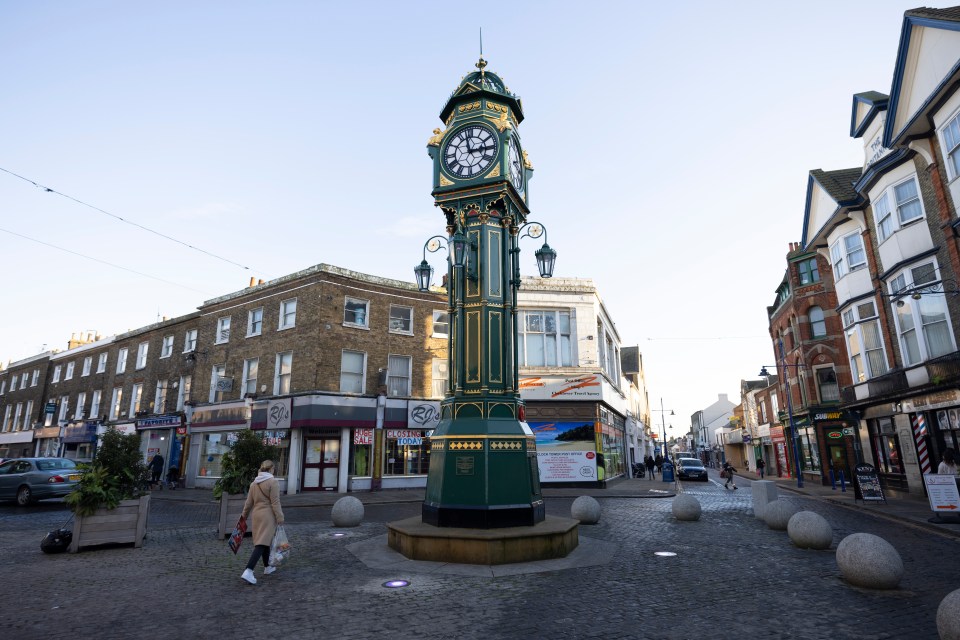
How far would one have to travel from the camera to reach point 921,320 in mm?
17750

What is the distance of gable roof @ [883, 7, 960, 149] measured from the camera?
14.7 m

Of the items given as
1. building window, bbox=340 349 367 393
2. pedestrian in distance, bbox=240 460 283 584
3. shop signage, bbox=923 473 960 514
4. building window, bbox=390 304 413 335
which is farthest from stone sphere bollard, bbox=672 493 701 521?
building window, bbox=390 304 413 335

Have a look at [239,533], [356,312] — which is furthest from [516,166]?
[356,312]

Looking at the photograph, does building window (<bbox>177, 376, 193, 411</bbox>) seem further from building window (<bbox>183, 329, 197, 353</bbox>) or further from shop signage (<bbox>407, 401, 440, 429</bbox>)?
shop signage (<bbox>407, 401, 440, 429</bbox>)

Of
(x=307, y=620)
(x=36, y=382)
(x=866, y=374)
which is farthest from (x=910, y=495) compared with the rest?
(x=36, y=382)

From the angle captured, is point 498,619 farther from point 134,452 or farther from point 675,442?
point 675,442

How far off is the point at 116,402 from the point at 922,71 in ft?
149

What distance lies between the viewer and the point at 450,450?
924cm

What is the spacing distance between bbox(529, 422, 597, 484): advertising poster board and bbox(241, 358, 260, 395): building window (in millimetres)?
14761

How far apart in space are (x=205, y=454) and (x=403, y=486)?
1133cm

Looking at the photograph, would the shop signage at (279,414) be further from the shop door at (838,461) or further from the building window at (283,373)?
the shop door at (838,461)

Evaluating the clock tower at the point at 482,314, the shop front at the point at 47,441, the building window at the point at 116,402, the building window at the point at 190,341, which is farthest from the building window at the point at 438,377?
the shop front at the point at 47,441

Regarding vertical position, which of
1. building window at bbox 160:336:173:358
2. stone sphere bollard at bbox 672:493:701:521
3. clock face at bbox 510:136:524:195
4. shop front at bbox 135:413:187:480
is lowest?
stone sphere bollard at bbox 672:493:701:521

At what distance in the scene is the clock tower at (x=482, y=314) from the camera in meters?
8.96
